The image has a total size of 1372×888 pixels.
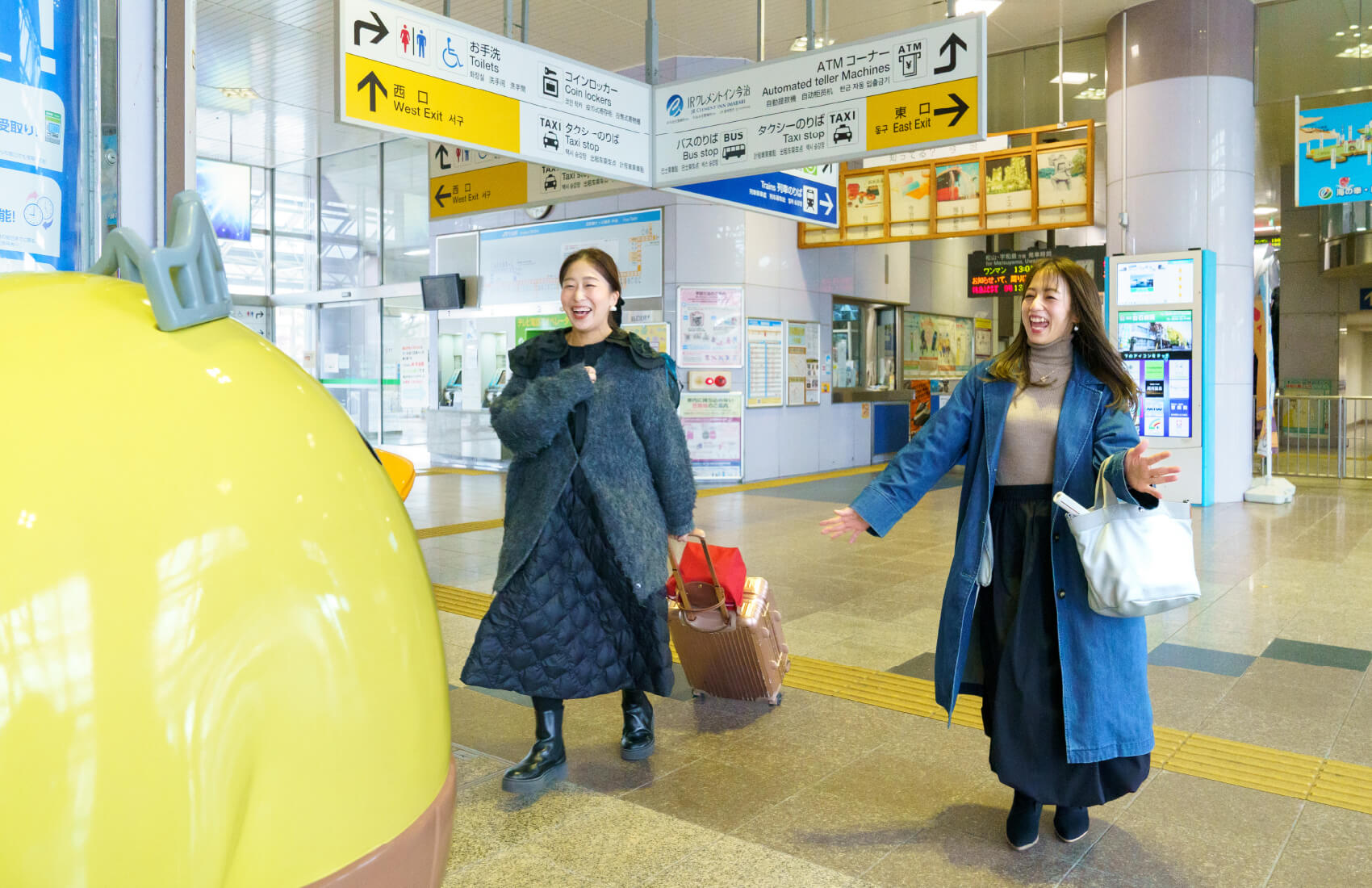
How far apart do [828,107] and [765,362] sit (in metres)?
7.09

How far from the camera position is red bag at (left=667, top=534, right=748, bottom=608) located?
151 inches

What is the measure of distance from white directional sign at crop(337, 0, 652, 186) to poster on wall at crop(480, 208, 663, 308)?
19.8 ft

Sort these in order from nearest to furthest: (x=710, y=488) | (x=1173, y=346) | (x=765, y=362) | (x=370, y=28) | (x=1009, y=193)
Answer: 1. (x=370, y=28)
2. (x=1173, y=346)
3. (x=1009, y=193)
4. (x=710, y=488)
5. (x=765, y=362)

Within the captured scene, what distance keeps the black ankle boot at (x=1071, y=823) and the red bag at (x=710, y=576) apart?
4.44 feet

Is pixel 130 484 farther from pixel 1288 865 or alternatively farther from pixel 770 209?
pixel 770 209

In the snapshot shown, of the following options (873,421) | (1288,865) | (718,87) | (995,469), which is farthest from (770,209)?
(873,421)

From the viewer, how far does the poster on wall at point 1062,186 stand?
Result: 10984mm

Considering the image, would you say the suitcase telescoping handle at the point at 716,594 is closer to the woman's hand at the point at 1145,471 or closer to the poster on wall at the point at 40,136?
the woman's hand at the point at 1145,471

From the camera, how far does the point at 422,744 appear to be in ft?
2.55

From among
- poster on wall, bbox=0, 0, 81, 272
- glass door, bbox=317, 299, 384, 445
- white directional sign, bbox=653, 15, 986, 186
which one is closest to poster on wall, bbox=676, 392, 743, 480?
white directional sign, bbox=653, 15, 986, 186

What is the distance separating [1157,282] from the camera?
34.2 feet

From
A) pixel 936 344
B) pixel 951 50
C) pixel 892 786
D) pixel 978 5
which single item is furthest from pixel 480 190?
pixel 936 344

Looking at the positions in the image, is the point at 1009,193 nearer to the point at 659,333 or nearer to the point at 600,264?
the point at 659,333

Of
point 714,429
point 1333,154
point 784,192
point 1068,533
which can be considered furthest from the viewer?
point 714,429
